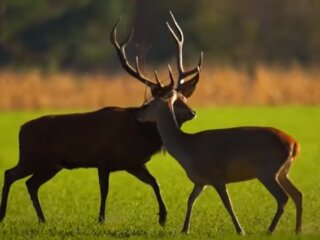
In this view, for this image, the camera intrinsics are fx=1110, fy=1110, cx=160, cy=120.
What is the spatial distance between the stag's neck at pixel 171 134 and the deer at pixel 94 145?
0.62 meters

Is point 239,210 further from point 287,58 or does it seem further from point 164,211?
point 287,58

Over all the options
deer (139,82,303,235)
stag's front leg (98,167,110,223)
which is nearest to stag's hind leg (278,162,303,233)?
deer (139,82,303,235)

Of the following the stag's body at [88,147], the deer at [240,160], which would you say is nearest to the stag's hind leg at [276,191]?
the deer at [240,160]

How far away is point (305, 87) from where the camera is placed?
39500 millimetres

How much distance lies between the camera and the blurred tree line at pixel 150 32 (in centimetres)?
5334

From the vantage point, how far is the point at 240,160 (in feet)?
38.5

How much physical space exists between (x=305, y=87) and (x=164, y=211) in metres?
26.7

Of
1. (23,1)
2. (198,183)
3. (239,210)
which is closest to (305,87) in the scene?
(23,1)

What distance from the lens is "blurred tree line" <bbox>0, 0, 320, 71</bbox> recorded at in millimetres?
53344

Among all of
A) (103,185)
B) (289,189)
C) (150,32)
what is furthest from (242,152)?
(150,32)

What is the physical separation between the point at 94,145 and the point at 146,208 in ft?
5.47

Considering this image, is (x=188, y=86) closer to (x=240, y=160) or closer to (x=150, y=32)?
(x=240, y=160)

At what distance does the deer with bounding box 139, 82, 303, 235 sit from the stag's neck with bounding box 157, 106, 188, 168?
0.01m

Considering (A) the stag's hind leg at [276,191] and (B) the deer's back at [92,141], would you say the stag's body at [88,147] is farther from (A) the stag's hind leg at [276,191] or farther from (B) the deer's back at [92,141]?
(A) the stag's hind leg at [276,191]
